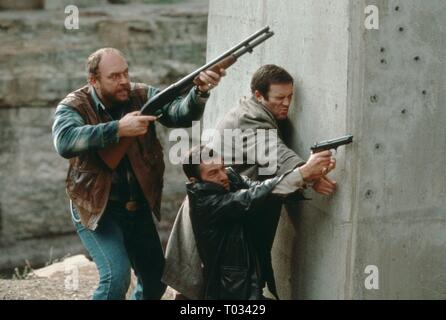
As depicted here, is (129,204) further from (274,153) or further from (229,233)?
(274,153)

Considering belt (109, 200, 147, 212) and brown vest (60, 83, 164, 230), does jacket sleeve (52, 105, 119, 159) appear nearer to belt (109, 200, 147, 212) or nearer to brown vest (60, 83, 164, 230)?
brown vest (60, 83, 164, 230)

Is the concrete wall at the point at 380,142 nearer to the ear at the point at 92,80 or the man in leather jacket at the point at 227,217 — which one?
the man in leather jacket at the point at 227,217

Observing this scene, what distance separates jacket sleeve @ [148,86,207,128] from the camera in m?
5.63

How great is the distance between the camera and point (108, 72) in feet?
18.1

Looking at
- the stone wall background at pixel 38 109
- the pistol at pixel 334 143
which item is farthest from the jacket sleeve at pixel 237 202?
the stone wall background at pixel 38 109

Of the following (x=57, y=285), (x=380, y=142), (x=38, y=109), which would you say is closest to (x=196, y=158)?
(x=380, y=142)

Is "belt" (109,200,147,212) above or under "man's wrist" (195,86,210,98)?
under

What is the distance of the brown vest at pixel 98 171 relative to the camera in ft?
18.0

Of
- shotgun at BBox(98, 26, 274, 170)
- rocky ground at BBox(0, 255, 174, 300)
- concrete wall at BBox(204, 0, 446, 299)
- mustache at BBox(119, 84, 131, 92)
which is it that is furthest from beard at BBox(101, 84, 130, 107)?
rocky ground at BBox(0, 255, 174, 300)

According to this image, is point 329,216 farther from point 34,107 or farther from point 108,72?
Result: point 34,107

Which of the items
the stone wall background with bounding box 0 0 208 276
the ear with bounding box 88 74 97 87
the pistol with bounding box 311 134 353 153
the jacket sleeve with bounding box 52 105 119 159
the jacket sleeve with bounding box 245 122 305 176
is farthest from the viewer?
the stone wall background with bounding box 0 0 208 276

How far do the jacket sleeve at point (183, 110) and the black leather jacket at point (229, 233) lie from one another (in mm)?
451
